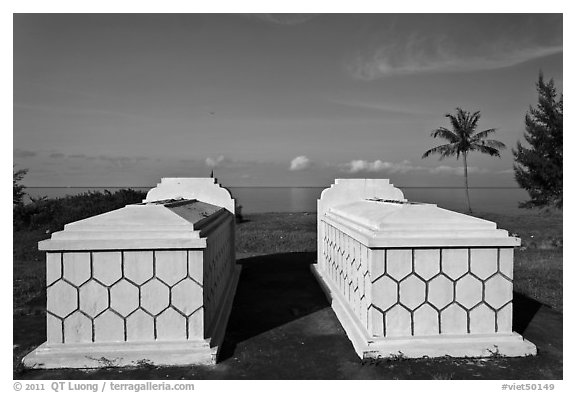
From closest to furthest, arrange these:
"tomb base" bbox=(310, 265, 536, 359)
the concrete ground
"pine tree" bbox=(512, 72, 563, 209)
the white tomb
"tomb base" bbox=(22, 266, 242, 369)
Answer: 1. the concrete ground
2. "tomb base" bbox=(22, 266, 242, 369)
3. "tomb base" bbox=(310, 265, 536, 359)
4. the white tomb
5. "pine tree" bbox=(512, 72, 563, 209)

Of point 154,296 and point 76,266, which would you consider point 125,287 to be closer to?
point 154,296

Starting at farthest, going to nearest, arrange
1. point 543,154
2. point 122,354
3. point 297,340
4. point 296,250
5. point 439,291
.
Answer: point 543,154 < point 296,250 < point 297,340 < point 439,291 < point 122,354

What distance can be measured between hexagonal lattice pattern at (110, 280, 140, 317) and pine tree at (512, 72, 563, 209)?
2623 cm

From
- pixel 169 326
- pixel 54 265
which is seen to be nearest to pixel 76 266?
pixel 54 265

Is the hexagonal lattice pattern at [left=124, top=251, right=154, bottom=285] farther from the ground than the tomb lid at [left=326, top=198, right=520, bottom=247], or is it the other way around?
the tomb lid at [left=326, top=198, right=520, bottom=247]

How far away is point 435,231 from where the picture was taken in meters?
4.60

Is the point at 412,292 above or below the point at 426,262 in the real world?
below

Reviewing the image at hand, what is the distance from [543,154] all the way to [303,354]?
26.2 meters

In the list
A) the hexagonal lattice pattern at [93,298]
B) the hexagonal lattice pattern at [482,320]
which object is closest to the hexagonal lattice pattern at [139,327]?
the hexagonal lattice pattern at [93,298]

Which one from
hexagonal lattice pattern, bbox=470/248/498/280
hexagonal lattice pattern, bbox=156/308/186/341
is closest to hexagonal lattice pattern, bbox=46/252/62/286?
hexagonal lattice pattern, bbox=156/308/186/341

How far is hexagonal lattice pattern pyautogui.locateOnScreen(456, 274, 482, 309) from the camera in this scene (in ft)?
14.9

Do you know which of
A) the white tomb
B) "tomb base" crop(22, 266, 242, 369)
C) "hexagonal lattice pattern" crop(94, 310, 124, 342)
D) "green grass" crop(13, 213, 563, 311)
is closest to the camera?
"tomb base" crop(22, 266, 242, 369)

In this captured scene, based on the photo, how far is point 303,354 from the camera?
4.41 m

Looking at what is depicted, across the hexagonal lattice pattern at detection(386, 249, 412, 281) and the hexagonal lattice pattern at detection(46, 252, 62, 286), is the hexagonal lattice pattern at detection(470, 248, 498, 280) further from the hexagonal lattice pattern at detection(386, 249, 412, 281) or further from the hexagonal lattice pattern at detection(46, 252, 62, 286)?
the hexagonal lattice pattern at detection(46, 252, 62, 286)
